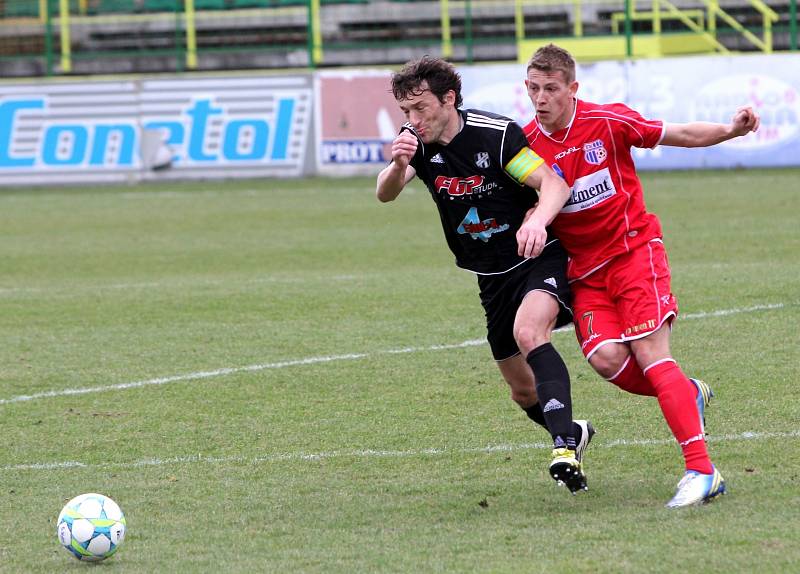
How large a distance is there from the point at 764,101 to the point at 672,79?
4.85 ft

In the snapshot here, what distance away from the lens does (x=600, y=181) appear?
5180 mm

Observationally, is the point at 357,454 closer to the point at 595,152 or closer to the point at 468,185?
the point at 468,185

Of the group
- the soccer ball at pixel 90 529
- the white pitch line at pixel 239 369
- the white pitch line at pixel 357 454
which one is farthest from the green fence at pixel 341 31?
the soccer ball at pixel 90 529

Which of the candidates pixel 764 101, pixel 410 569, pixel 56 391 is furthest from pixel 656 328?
pixel 764 101

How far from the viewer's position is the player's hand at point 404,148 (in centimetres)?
497

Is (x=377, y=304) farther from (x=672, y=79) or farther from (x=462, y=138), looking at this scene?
(x=672, y=79)

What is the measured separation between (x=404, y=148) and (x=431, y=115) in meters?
0.21

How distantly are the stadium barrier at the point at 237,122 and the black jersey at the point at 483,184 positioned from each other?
1569 cm

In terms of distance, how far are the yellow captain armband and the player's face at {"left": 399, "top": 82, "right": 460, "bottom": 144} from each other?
0.92 feet

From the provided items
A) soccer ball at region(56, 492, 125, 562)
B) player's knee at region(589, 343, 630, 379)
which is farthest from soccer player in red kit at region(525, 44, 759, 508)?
soccer ball at region(56, 492, 125, 562)

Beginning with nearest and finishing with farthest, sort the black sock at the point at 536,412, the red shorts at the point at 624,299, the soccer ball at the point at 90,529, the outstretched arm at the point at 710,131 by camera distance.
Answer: the soccer ball at the point at 90,529 < the red shorts at the point at 624,299 < the outstretched arm at the point at 710,131 < the black sock at the point at 536,412

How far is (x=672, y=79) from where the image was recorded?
2053cm

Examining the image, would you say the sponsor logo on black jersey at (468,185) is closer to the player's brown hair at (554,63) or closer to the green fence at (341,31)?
the player's brown hair at (554,63)

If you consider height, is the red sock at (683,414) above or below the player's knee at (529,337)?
below
